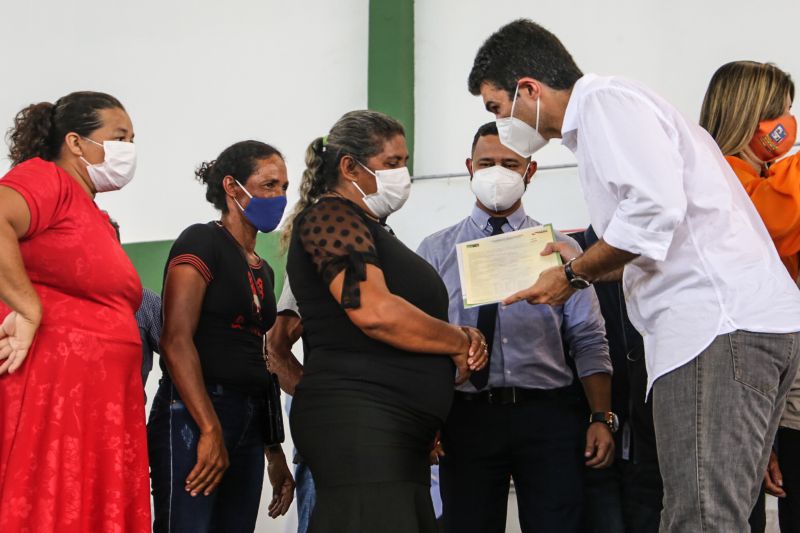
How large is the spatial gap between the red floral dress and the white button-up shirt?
1216 mm

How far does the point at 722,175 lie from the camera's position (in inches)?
75.4

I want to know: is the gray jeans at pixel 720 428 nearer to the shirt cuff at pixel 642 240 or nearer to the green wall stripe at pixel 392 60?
the shirt cuff at pixel 642 240

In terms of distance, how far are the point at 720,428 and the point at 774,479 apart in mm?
928

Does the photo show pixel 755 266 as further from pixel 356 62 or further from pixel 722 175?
pixel 356 62

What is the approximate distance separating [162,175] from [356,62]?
1.35 meters

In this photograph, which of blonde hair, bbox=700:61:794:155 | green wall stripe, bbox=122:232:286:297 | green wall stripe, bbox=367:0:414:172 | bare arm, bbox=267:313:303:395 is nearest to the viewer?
blonde hair, bbox=700:61:794:155

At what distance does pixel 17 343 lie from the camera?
6.78 feet

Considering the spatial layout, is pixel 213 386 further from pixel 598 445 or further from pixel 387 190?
pixel 598 445

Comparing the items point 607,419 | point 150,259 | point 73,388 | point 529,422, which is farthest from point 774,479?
point 150,259

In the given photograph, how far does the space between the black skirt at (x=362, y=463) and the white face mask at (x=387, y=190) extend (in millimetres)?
556

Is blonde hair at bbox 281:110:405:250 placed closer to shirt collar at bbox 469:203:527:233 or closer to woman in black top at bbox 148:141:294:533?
woman in black top at bbox 148:141:294:533

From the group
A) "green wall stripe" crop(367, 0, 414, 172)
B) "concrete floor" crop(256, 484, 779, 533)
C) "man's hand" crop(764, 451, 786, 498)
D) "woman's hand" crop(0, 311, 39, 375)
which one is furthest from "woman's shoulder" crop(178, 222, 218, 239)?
"green wall stripe" crop(367, 0, 414, 172)

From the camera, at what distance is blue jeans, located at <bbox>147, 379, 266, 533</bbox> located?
2.49 m

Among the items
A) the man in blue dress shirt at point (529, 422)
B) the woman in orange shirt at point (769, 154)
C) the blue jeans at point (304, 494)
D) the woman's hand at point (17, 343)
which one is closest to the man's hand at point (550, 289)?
the man in blue dress shirt at point (529, 422)
